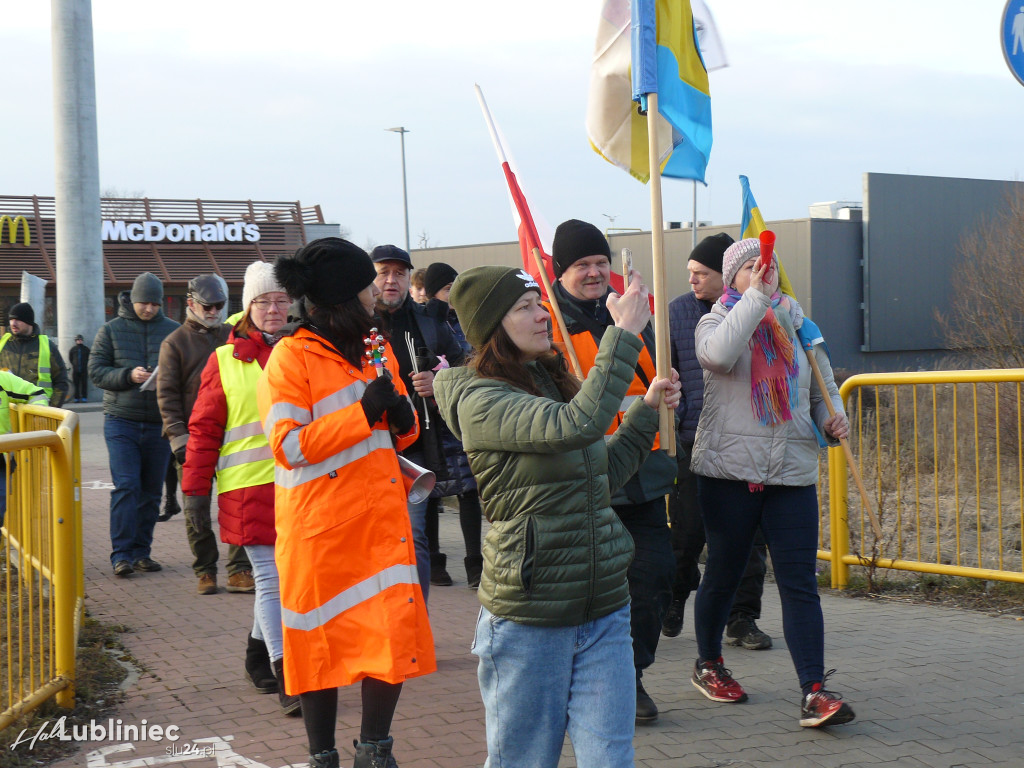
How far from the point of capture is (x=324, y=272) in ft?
12.5

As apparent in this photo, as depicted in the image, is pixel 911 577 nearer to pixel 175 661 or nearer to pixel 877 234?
pixel 175 661

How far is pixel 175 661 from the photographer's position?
5535 millimetres

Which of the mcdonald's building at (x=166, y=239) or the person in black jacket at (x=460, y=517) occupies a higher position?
the mcdonald's building at (x=166, y=239)

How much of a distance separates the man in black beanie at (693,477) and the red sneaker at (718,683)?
69cm

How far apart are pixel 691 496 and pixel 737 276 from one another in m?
1.65

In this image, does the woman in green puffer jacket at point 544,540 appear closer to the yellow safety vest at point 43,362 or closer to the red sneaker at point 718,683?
the red sneaker at point 718,683

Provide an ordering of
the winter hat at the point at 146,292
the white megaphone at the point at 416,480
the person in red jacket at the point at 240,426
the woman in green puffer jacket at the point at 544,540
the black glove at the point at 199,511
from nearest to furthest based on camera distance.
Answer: the woman in green puffer jacket at the point at 544,540 → the white megaphone at the point at 416,480 → the person in red jacket at the point at 240,426 → the black glove at the point at 199,511 → the winter hat at the point at 146,292

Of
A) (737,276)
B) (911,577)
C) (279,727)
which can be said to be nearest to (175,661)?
(279,727)

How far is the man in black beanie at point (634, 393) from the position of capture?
4.32 meters

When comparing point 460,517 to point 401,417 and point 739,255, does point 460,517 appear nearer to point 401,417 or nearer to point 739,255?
point 739,255

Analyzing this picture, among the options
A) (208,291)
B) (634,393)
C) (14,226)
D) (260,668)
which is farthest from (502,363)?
(14,226)

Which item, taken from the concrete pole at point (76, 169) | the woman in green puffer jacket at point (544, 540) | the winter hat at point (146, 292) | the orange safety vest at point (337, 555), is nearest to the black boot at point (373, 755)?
the orange safety vest at point (337, 555)

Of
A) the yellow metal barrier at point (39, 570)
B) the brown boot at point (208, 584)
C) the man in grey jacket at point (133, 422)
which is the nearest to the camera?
the yellow metal barrier at point (39, 570)

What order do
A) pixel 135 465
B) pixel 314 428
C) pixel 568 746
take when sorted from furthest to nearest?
pixel 135 465
pixel 568 746
pixel 314 428
